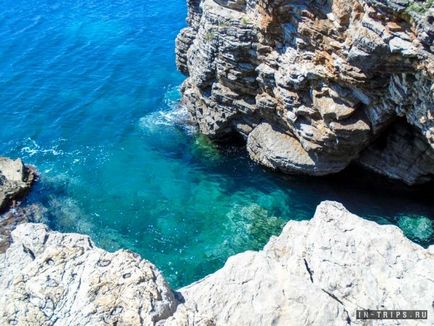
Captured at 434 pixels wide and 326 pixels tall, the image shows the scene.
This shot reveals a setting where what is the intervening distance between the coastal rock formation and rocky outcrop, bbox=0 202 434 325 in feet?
68.1

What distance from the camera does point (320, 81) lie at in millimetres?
28422

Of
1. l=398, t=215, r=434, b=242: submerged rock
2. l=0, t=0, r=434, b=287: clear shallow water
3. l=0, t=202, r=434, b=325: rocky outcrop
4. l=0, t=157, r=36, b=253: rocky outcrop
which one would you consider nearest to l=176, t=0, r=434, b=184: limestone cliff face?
l=0, t=0, r=434, b=287: clear shallow water

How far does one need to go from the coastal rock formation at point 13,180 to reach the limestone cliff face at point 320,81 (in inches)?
606

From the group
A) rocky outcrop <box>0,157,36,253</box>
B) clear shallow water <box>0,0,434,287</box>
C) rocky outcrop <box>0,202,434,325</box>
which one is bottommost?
rocky outcrop <box>0,157,36,253</box>

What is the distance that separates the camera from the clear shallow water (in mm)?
31312

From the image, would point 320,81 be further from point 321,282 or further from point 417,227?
point 321,282

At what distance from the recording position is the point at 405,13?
2212 cm

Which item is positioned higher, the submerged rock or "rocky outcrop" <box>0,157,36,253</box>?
the submerged rock

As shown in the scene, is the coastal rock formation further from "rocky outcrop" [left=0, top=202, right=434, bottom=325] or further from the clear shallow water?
"rocky outcrop" [left=0, top=202, right=434, bottom=325]

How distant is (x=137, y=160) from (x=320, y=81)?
17.4 metres

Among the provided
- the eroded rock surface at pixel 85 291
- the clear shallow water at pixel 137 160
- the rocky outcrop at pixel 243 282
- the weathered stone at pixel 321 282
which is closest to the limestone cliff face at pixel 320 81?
the clear shallow water at pixel 137 160

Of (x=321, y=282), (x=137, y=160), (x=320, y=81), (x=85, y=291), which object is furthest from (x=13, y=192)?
(x=321, y=282)

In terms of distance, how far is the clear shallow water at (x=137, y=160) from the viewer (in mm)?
31312

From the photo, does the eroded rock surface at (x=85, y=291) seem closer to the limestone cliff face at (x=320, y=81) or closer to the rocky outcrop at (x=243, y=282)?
the rocky outcrop at (x=243, y=282)
